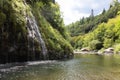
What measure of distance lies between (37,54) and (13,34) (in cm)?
746

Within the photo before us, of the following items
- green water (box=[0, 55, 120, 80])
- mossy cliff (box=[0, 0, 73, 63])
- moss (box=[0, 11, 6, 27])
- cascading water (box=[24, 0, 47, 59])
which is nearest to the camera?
green water (box=[0, 55, 120, 80])

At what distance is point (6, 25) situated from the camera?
38.2m

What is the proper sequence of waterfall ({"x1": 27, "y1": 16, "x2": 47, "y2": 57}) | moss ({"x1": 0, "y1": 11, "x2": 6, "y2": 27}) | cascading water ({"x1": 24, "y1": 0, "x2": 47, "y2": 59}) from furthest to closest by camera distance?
waterfall ({"x1": 27, "y1": 16, "x2": 47, "y2": 57}) → cascading water ({"x1": 24, "y1": 0, "x2": 47, "y2": 59}) → moss ({"x1": 0, "y1": 11, "x2": 6, "y2": 27})

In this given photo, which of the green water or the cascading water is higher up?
the cascading water

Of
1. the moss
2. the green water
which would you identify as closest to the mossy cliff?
the moss

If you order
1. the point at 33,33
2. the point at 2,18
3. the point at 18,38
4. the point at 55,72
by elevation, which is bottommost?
the point at 55,72

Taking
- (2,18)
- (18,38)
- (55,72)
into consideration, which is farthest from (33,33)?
(55,72)

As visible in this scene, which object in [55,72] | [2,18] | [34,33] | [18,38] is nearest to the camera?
[55,72]

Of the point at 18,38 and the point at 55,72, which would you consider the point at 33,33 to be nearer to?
the point at 18,38

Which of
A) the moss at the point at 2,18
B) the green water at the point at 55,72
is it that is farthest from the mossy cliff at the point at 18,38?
the green water at the point at 55,72

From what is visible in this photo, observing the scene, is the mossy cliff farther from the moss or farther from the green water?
the green water

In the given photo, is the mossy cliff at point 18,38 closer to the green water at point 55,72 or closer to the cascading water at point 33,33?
the cascading water at point 33,33

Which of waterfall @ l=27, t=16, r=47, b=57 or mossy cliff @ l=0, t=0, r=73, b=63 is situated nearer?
mossy cliff @ l=0, t=0, r=73, b=63

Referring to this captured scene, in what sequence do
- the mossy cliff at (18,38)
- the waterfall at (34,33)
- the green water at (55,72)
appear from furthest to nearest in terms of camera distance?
the waterfall at (34,33), the mossy cliff at (18,38), the green water at (55,72)
